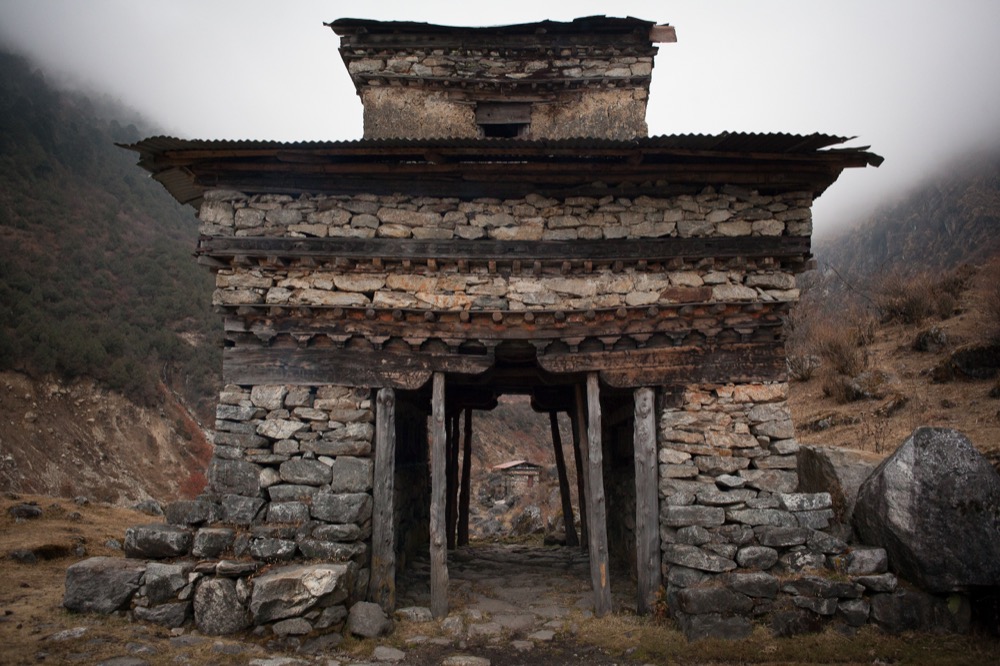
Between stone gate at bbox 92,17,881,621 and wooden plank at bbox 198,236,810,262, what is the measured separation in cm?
3

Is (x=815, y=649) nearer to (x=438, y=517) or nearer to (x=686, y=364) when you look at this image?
(x=686, y=364)

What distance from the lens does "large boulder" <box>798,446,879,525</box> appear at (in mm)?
7270

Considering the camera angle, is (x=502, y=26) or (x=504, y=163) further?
(x=502, y=26)

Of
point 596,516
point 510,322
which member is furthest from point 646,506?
point 510,322

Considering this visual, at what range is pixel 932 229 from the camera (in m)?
33.5

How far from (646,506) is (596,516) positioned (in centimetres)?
60

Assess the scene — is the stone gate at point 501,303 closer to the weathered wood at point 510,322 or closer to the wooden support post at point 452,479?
the weathered wood at point 510,322

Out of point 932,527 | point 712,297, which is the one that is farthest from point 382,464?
point 932,527

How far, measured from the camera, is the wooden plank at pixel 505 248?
7195mm

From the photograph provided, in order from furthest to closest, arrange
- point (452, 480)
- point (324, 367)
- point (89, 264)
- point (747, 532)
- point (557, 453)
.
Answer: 1. point (89, 264)
2. point (557, 453)
3. point (452, 480)
4. point (324, 367)
5. point (747, 532)

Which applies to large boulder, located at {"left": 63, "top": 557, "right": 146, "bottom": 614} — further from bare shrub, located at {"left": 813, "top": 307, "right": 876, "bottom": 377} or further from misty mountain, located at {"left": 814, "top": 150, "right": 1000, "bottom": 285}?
misty mountain, located at {"left": 814, "top": 150, "right": 1000, "bottom": 285}

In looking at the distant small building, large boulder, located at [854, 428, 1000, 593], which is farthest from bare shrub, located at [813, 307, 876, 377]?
the distant small building

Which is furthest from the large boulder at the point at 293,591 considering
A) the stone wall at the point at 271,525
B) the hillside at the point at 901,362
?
the hillside at the point at 901,362

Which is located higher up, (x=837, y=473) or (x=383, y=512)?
(x=837, y=473)
